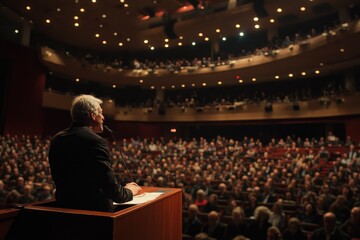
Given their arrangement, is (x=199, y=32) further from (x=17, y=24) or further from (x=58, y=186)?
(x=58, y=186)

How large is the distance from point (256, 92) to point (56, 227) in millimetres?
16231

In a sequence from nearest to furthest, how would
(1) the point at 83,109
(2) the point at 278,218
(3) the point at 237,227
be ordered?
(1) the point at 83,109 < (3) the point at 237,227 < (2) the point at 278,218

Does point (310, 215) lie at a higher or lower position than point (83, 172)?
lower

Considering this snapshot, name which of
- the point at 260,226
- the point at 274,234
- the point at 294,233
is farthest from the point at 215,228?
the point at 274,234

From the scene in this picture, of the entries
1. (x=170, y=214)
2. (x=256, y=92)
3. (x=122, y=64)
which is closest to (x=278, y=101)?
(x=256, y=92)

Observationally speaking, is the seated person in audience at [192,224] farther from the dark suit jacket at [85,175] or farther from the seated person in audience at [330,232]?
the dark suit jacket at [85,175]

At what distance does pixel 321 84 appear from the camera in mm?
14891

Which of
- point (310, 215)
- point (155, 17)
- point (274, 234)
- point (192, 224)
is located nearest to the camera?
point (274, 234)

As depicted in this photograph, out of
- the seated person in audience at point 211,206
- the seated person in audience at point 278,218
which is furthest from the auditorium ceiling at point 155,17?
the seated person in audience at point 278,218

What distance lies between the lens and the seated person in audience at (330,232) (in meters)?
3.39

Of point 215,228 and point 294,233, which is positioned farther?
point 215,228

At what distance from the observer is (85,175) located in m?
1.08

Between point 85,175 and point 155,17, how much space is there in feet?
49.6

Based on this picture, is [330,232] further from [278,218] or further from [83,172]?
[83,172]
